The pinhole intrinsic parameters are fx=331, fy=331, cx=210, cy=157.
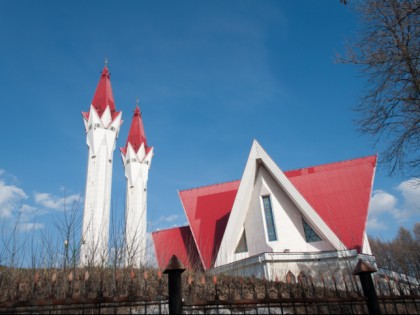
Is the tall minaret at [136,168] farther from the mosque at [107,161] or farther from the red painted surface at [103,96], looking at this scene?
the red painted surface at [103,96]

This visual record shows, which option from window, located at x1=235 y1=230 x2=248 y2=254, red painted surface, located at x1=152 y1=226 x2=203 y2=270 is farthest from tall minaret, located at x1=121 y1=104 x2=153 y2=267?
window, located at x1=235 y1=230 x2=248 y2=254

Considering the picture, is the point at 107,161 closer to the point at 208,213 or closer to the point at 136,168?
the point at 136,168

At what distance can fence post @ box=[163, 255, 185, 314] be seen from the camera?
4.04 m

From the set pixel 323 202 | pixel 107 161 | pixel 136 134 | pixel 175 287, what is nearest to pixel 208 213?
pixel 323 202

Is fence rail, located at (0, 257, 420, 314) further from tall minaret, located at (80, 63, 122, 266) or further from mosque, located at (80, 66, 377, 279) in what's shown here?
tall minaret, located at (80, 63, 122, 266)

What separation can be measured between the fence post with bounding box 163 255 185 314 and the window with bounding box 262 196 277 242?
1298cm

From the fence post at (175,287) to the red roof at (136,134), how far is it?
3062 cm

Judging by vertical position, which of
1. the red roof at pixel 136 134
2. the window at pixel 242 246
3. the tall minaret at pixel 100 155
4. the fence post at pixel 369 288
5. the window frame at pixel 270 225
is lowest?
the fence post at pixel 369 288

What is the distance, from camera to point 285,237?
16.4 meters

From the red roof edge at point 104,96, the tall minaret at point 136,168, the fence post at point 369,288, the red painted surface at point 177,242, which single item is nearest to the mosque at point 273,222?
the red painted surface at point 177,242

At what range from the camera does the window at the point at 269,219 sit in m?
16.6

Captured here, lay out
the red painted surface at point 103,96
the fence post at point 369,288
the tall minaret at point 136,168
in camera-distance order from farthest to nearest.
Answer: the tall minaret at point 136,168, the red painted surface at point 103,96, the fence post at point 369,288

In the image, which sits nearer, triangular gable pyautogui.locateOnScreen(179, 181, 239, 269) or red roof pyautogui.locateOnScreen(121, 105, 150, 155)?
triangular gable pyautogui.locateOnScreen(179, 181, 239, 269)

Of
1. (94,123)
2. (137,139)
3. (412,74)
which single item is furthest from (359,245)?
(137,139)
